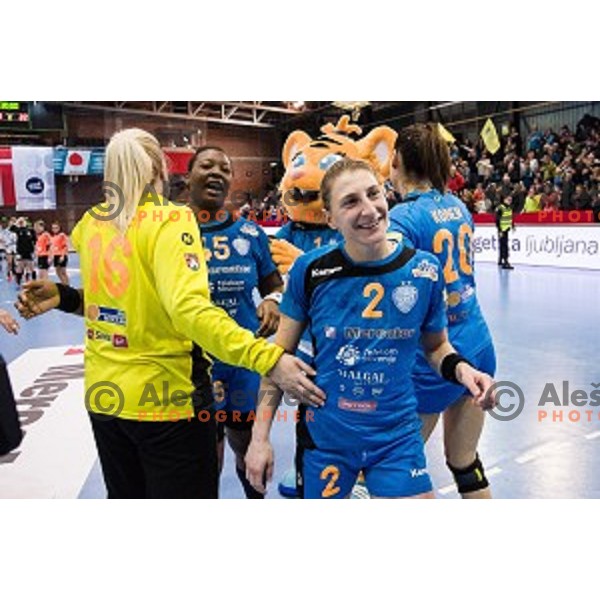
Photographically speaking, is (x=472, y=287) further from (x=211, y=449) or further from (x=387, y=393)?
(x=211, y=449)

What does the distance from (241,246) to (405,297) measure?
1029 mm

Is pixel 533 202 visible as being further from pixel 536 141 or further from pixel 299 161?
pixel 299 161

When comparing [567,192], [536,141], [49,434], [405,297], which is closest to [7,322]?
[405,297]

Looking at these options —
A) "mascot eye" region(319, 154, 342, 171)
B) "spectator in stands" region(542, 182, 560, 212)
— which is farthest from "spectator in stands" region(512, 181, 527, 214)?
"mascot eye" region(319, 154, 342, 171)

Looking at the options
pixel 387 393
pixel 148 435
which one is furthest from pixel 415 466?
pixel 148 435

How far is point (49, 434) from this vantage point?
4.18 m

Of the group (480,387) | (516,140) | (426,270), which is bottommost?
(480,387)

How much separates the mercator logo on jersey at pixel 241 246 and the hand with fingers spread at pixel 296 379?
3.14ft

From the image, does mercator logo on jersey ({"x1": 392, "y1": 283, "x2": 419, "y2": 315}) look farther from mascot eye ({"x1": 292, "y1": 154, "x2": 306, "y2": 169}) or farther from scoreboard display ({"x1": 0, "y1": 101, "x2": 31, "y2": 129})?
scoreboard display ({"x1": 0, "y1": 101, "x2": 31, "y2": 129})

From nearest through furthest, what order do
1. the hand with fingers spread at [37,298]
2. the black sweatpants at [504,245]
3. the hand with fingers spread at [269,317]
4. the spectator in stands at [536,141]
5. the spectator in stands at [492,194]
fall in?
the hand with fingers spread at [37,298] < the hand with fingers spread at [269,317] < the black sweatpants at [504,245] < the spectator in stands at [492,194] < the spectator in stands at [536,141]

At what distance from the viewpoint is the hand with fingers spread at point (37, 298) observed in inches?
85.6

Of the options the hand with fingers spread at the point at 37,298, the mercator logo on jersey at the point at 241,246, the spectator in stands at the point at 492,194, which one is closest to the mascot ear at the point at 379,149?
the mercator logo on jersey at the point at 241,246

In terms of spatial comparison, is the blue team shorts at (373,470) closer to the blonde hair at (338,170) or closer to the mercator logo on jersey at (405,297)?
the mercator logo on jersey at (405,297)

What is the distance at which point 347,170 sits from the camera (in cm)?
185
